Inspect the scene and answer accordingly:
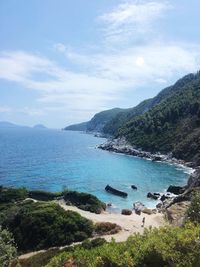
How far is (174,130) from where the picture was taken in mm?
166000

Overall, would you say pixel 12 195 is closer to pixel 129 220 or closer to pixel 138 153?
pixel 129 220

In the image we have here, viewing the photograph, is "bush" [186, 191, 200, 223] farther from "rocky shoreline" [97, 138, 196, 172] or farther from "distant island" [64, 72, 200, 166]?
"distant island" [64, 72, 200, 166]

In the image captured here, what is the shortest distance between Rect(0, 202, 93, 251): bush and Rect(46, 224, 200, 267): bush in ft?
91.1

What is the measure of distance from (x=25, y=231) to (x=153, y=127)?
134823 millimetres

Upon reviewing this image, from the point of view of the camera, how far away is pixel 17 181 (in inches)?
3863

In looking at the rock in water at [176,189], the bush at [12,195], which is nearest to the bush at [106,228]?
the bush at [12,195]

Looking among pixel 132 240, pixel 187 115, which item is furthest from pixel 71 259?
pixel 187 115

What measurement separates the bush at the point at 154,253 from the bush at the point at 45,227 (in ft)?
91.1

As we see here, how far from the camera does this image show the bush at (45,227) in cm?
4684

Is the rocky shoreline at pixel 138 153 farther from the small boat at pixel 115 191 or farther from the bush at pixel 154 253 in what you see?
the bush at pixel 154 253

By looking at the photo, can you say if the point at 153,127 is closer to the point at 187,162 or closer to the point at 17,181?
the point at 187,162

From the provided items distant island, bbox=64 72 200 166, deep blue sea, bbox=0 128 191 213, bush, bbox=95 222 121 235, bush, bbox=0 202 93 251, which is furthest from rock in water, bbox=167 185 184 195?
distant island, bbox=64 72 200 166

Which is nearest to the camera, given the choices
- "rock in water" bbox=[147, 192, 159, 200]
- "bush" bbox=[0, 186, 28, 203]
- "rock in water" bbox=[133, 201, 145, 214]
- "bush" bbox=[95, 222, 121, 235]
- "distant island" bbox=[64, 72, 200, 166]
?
"bush" bbox=[95, 222, 121, 235]

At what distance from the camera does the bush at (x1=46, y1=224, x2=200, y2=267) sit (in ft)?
53.0
